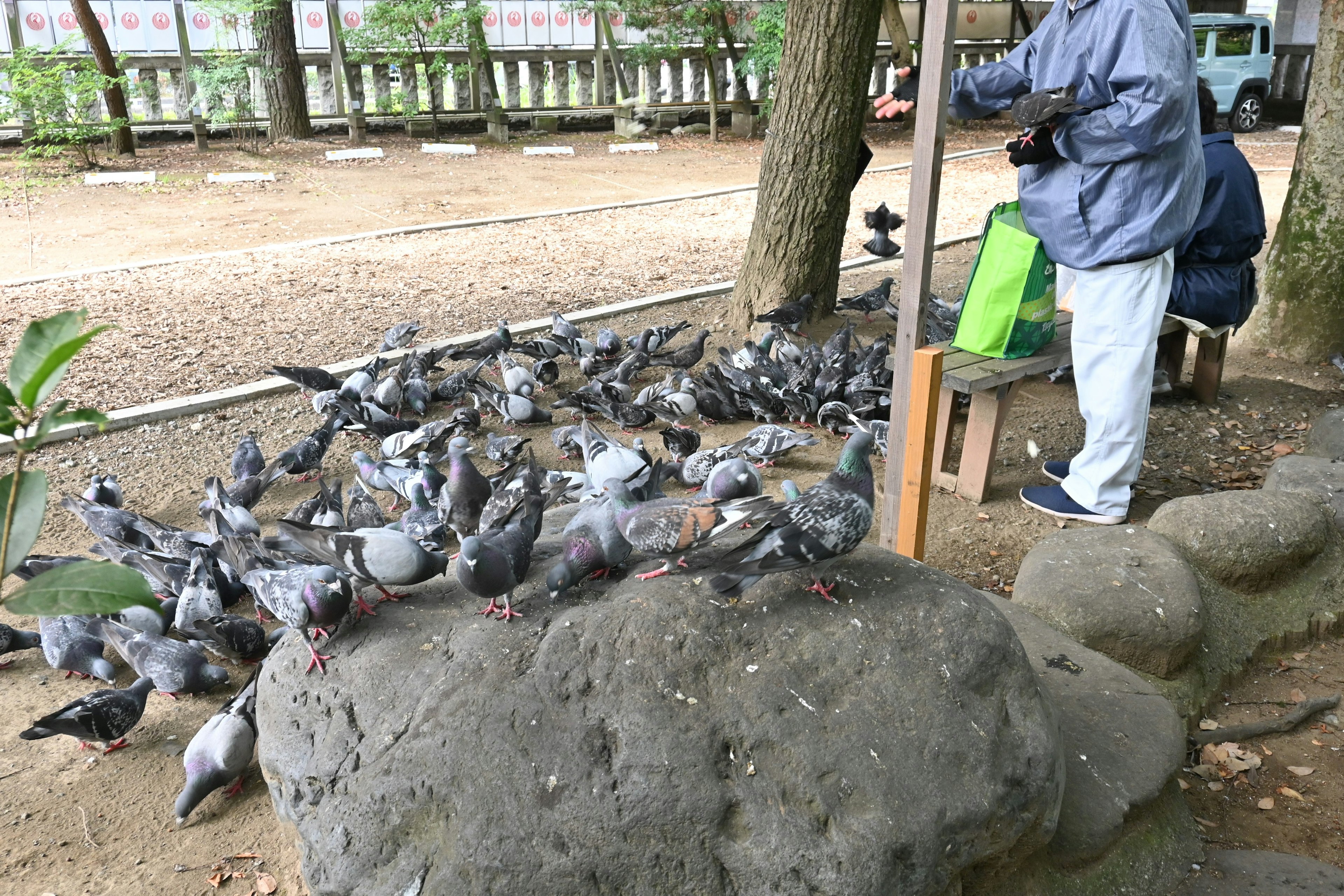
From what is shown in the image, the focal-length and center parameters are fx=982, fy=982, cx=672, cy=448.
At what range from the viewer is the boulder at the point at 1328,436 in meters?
4.94

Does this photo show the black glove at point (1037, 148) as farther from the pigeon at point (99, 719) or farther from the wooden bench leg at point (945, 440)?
the pigeon at point (99, 719)

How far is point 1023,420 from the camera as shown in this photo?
5.72 metres

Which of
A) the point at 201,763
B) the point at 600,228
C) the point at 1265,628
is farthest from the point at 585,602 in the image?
the point at 600,228

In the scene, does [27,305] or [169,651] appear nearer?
[169,651]

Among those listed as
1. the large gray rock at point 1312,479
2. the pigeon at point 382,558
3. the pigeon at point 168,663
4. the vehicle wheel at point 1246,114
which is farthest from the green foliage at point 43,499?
the vehicle wheel at point 1246,114

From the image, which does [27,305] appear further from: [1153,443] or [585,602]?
[1153,443]

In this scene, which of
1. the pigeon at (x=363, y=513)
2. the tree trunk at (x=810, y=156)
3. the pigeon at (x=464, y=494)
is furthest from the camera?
the tree trunk at (x=810, y=156)

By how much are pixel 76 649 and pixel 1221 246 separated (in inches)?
221

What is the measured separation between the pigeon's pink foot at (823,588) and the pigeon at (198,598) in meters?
2.36

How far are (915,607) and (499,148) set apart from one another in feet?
48.3

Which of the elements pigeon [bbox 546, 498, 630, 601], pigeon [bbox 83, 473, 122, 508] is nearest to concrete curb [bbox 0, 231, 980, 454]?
pigeon [bbox 83, 473, 122, 508]

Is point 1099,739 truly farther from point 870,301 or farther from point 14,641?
point 870,301

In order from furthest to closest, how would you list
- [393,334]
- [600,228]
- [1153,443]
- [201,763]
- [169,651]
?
[600,228] → [393,334] → [1153,443] → [169,651] → [201,763]

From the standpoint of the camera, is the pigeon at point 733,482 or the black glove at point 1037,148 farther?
the black glove at point 1037,148
